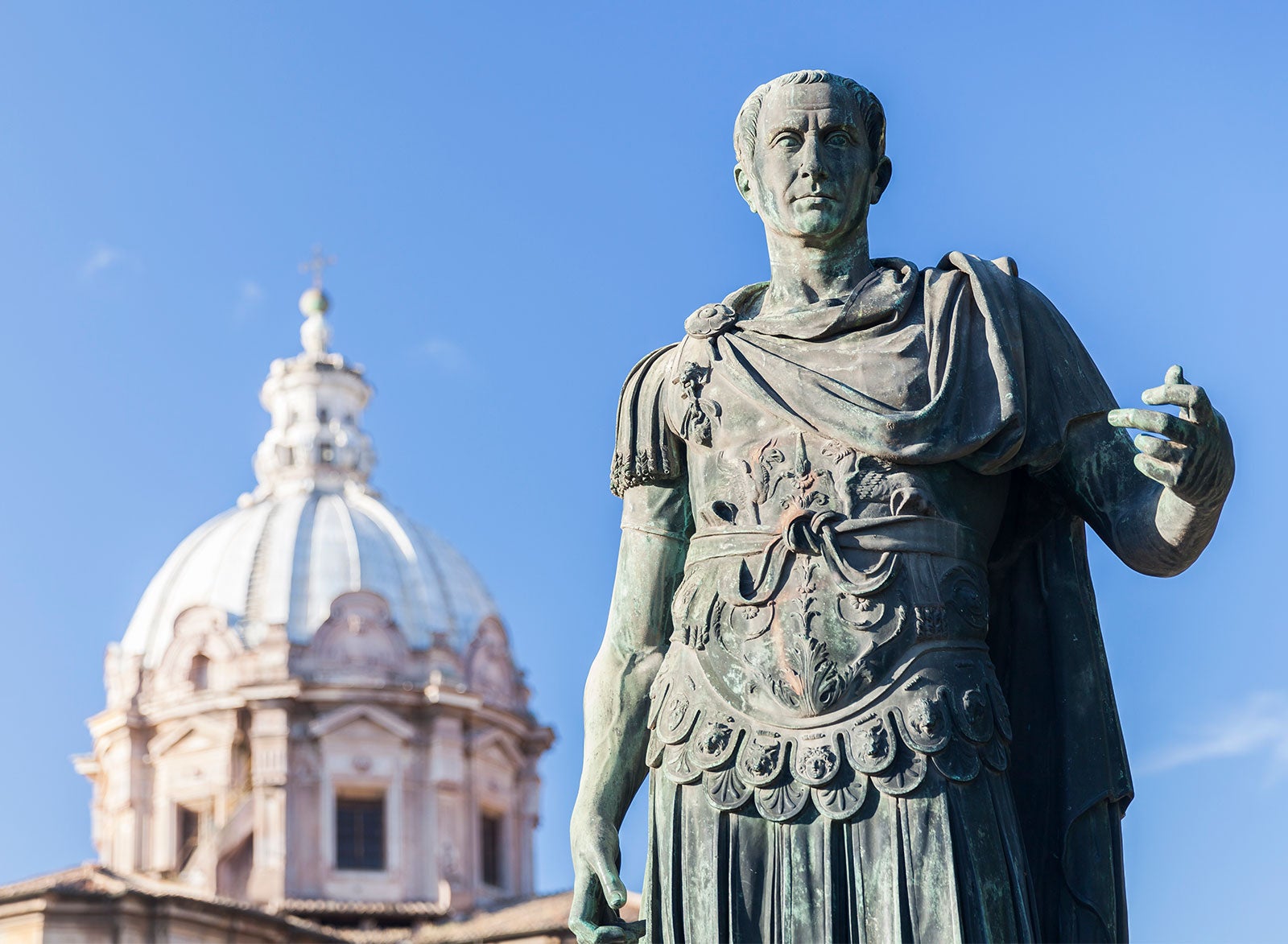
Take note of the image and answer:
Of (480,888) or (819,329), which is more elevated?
(480,888)

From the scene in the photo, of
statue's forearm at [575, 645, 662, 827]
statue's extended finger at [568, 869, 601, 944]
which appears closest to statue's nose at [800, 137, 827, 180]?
statue's forearm at [575, 645, 662, 827]

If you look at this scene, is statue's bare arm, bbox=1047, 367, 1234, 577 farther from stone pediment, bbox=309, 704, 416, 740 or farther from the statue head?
stone pediment, bbox=309, 704, 416, 740

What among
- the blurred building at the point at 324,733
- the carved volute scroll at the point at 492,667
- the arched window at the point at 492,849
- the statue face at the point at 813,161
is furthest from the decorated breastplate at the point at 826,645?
the carved volute scroll at the point at 492,667

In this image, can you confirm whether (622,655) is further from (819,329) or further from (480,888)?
(480,888)

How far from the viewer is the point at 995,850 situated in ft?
15.8

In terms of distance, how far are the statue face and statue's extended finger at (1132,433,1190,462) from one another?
869 mm

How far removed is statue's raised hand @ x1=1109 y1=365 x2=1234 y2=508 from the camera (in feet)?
15.5

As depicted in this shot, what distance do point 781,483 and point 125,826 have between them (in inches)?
2135

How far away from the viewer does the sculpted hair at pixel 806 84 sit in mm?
5363

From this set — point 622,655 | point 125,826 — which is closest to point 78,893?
point 125,826

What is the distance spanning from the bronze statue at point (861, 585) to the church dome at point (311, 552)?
53702 millimetres

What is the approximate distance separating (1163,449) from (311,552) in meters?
56.8

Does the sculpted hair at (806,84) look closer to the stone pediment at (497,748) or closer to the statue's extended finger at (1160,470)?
the statue's extended finger at (1160,470)

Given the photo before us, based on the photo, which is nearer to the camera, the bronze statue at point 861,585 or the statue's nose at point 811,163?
the bronze statue at point 861,585
